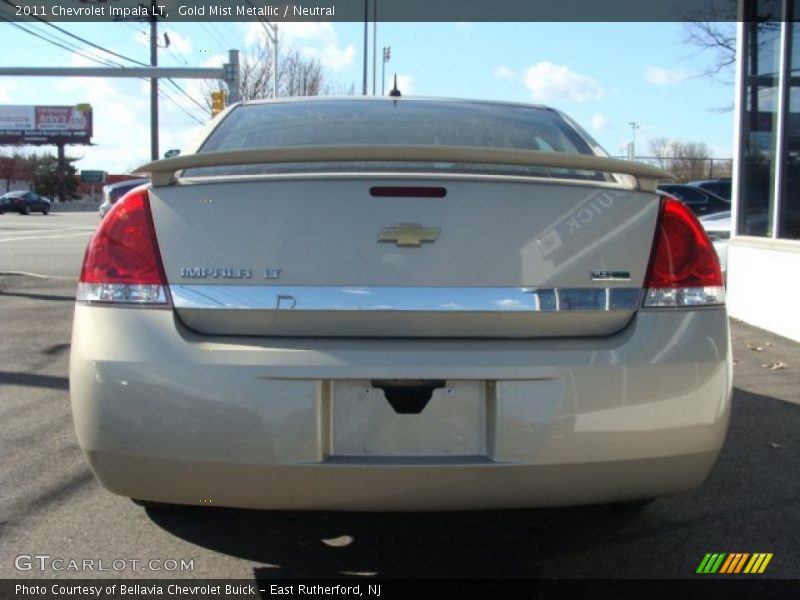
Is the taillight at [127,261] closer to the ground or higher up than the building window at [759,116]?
closer to the ground

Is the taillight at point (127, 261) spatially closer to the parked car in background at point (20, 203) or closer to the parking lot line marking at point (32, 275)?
the parking lot line marking at point (32, 275)

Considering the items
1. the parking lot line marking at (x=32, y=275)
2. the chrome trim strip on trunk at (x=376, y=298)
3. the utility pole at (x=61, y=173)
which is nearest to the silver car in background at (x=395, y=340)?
the chrome trim strip on trunk at (x=376, y=298)

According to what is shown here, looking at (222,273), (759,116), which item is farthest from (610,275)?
(759,116)

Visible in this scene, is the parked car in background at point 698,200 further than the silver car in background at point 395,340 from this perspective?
Yes

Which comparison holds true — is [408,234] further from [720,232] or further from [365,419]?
[720,232]

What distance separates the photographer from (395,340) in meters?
2.30

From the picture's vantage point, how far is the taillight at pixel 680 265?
2.42 meters

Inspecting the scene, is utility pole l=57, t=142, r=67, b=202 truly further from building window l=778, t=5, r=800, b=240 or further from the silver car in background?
the silver car in background

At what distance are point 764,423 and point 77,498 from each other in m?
3.64

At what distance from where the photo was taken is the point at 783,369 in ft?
19.5

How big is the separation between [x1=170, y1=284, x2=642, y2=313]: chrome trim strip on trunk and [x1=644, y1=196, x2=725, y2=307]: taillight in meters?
0.27

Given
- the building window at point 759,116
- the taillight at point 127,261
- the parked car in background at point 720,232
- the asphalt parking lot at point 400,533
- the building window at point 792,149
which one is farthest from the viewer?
the parked car in background at point 720,232

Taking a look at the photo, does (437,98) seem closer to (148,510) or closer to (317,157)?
(317,157)

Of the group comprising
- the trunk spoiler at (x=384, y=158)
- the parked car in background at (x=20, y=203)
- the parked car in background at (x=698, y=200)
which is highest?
the parked car in background at (x=20, y=203)
